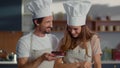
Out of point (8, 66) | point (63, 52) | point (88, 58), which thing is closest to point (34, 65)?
point (63, 52)

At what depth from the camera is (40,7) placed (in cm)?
210

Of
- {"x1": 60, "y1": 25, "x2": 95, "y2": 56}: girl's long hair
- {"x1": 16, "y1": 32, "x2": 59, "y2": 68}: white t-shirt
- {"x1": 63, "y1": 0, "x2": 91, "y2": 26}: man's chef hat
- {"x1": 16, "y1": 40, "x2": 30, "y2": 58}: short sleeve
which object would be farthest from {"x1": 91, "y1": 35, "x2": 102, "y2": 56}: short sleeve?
{"x1": 16, "y1": 40, "x2": 30, "y2": 58}: short sleeve

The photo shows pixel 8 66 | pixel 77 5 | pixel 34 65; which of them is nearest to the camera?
pixel 34 65

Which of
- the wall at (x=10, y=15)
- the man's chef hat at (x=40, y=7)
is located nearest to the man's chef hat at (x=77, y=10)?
the man's chef hat at (x=40, y=7)

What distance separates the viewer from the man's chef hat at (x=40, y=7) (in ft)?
6.77

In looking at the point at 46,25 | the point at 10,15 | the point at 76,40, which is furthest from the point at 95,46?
the point at 10,15

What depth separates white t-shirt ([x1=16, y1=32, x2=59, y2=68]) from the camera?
2.02 metres

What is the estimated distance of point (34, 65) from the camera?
192 centimetres

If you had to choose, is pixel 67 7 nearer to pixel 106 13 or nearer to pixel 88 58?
pixel 88 58

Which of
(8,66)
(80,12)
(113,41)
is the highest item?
(80,12)

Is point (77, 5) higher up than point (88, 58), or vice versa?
point (77, 5)

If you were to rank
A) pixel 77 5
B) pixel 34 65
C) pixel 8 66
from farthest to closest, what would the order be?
pixel 8 66, pixel 77 5, pixel 34 65

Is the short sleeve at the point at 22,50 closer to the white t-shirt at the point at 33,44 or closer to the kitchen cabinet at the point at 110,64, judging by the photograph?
the white t-shirt at the point at 33,44

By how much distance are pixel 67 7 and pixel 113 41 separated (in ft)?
13.0
